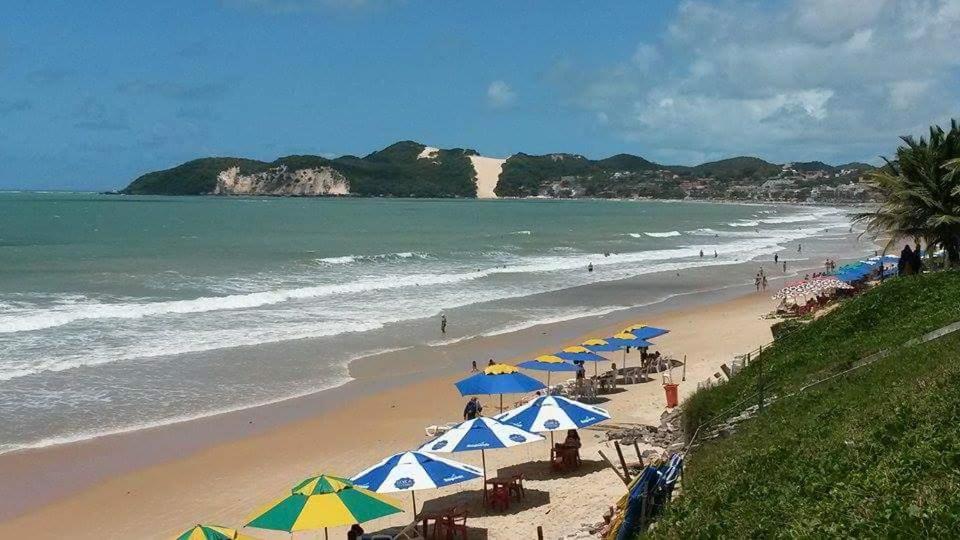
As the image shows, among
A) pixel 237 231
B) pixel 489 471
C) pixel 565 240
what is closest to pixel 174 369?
pixel 489 471

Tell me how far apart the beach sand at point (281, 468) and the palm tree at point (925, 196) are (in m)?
6.27

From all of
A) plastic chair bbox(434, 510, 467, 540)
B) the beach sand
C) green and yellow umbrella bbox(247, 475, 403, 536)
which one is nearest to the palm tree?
the beach sand

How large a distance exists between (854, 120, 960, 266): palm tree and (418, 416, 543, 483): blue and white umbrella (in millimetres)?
13638

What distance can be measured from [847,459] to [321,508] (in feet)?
19.0

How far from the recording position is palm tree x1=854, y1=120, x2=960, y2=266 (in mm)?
20984

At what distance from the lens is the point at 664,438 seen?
46.8ft

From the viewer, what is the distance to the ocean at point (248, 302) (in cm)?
2009

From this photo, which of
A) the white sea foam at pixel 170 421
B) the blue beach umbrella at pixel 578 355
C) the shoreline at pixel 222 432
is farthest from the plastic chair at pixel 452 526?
the white sea foam at pixel 170 421

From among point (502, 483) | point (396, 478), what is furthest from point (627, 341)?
point (396, 478)

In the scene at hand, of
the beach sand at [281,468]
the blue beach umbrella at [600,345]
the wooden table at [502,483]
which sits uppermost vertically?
the blue beach umbrella at [600,345]

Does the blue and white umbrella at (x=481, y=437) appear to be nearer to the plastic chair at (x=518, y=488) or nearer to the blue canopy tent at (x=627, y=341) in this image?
the plastic chair at (x=518, y=488)

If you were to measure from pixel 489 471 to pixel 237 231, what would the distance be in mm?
74741

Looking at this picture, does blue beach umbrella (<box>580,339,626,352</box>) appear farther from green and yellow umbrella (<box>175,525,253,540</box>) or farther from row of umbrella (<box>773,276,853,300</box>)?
green and yellow umbrella (<box>175,525,253,540</box>)

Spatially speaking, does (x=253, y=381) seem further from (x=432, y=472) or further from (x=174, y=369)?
(x=432, y=472)
